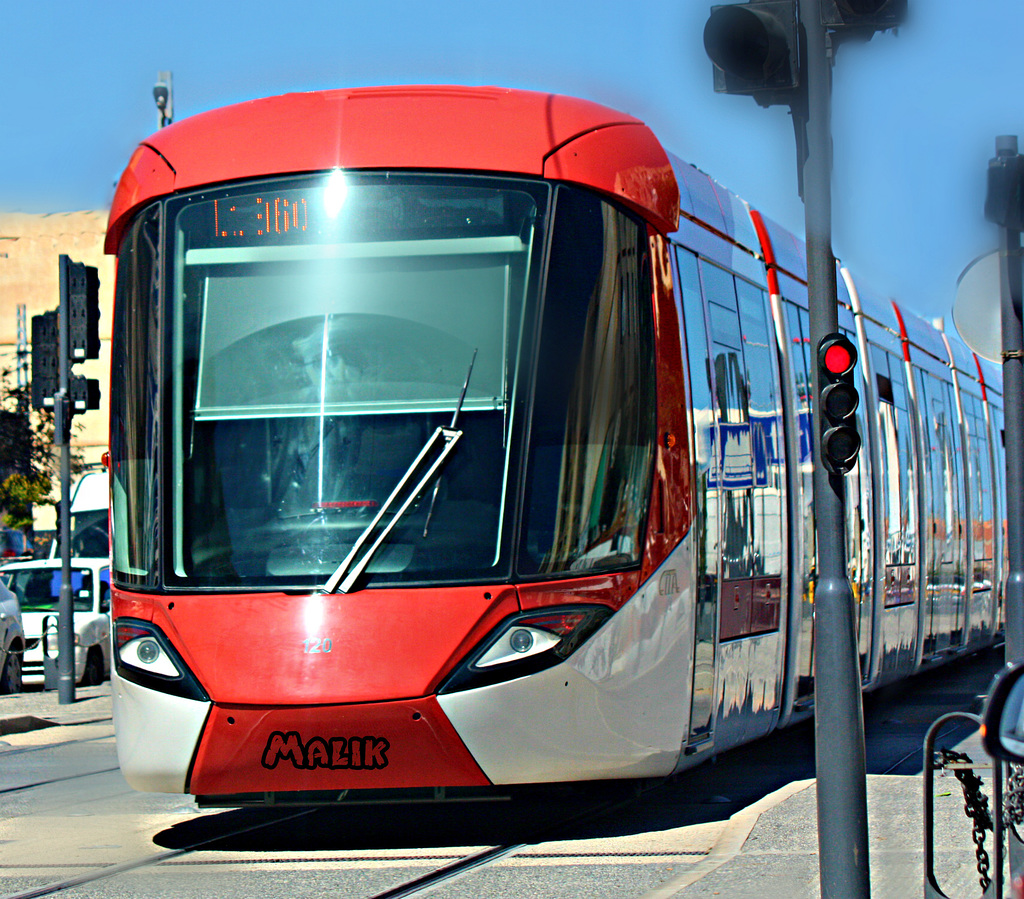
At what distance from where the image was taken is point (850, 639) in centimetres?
687

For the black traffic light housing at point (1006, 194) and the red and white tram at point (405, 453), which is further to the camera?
the black traffic light housing at point (1006, 194)

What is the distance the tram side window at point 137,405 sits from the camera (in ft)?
28.0

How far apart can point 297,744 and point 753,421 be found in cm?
391

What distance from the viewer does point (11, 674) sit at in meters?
20.6

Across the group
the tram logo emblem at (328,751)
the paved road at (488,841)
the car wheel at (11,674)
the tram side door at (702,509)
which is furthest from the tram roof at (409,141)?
the car wheel at (11,674)

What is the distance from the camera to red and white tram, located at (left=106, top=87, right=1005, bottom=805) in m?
7.89

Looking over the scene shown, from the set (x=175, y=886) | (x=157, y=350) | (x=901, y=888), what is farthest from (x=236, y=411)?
(x=901, y=888)

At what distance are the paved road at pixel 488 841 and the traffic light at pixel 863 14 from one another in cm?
345

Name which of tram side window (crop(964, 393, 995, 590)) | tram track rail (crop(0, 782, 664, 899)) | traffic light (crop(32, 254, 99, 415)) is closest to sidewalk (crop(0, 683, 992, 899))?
tram track rail (crop(0, 782, 664, 899))

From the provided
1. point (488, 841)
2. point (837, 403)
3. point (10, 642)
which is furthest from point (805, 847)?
point (10, 642)

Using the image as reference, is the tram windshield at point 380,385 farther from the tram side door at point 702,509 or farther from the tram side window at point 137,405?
the tram side door at point 702,509

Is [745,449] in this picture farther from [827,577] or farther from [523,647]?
[827,577]

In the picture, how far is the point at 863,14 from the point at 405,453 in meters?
2.96

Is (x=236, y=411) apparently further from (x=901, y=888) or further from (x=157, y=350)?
(x=901, y=888)
